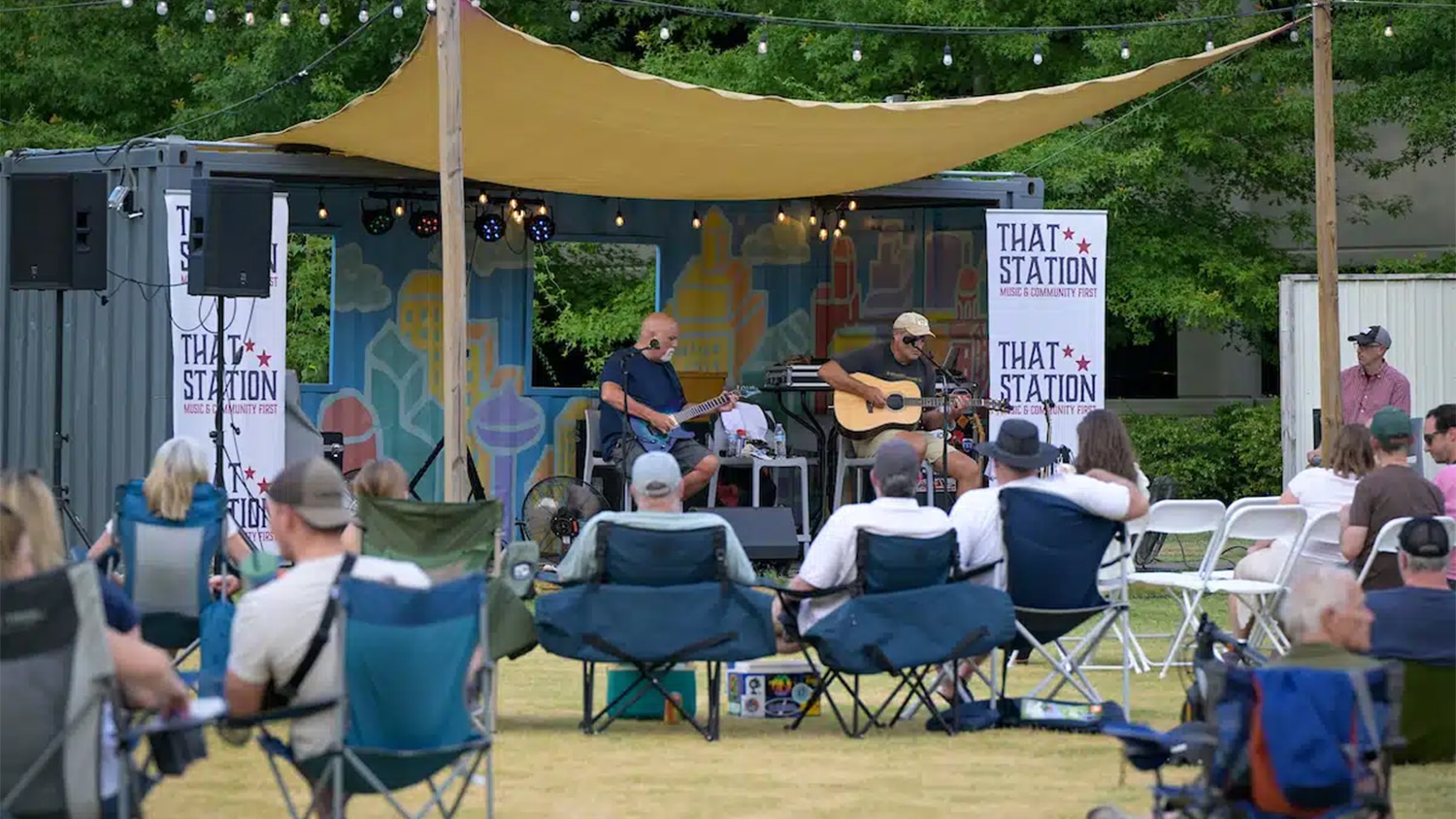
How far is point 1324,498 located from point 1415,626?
1.86 meters

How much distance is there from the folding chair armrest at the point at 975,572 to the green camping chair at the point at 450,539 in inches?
54.0

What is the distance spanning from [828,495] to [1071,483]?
628 cm

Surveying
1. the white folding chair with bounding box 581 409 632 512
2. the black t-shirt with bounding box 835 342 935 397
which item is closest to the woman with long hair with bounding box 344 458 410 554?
the black t-shirt with bounding box 835 342 935 397

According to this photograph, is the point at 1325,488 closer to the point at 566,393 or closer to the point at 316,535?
the point at 316,535

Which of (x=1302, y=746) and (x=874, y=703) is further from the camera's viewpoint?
(x=874, y=703)

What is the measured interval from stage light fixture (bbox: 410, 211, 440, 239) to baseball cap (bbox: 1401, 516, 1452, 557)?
781 centimetres

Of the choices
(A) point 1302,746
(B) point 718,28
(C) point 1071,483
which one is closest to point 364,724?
(A) point 1302,746

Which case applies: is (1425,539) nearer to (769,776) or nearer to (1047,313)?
(769,776)

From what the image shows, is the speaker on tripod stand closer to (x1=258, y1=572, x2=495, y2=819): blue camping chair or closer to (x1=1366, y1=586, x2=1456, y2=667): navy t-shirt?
(x1=258, y1=572, x2=495, y2=819): blue camping chair

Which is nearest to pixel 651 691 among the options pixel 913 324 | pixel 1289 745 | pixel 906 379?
pixel 1289 745

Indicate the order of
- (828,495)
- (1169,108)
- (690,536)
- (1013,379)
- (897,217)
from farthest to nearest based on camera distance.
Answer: (1169,108)
(897,217)
(828,495)
(1013,379)
(690,536)

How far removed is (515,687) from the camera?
319 inches

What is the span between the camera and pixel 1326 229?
11852mm

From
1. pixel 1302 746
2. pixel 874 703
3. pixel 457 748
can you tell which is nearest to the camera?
pixel 1302 746
